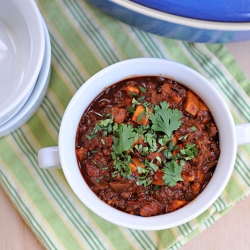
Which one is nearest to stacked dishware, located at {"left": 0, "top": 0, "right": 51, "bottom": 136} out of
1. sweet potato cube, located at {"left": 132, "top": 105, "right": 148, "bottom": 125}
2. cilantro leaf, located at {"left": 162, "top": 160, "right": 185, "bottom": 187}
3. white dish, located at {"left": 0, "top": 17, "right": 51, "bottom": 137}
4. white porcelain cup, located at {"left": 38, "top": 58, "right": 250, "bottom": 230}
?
white dish, located at {"left": 0, "top": 17, "right": 51, "bottom": 137}

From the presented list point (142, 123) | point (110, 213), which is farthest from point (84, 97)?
point (110, 213)

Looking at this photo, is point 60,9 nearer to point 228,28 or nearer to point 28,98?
point 28,98

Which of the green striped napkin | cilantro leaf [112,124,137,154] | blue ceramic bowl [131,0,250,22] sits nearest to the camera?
blue ceramic bowl [131,0,250,22]

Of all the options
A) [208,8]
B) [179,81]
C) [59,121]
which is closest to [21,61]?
[59,121]

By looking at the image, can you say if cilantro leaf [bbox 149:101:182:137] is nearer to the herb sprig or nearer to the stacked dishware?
the herb sprig

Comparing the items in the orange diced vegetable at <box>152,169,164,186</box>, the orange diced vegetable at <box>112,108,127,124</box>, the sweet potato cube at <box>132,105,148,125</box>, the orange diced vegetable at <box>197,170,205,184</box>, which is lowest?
the orange diced vegetable at <box>197,170,205,184</box>

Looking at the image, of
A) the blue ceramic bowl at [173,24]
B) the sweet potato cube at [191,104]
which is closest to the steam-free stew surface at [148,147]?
the sweet potato cube at [191,104]

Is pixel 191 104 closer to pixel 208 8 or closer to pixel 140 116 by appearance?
pixel 140 116

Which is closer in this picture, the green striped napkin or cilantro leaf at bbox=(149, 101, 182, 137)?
cilantro leaf at bbox=(149, 101, 182, 137)

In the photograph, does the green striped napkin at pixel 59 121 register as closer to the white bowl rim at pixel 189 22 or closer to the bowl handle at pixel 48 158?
the bowl handle at pixel 48 158
